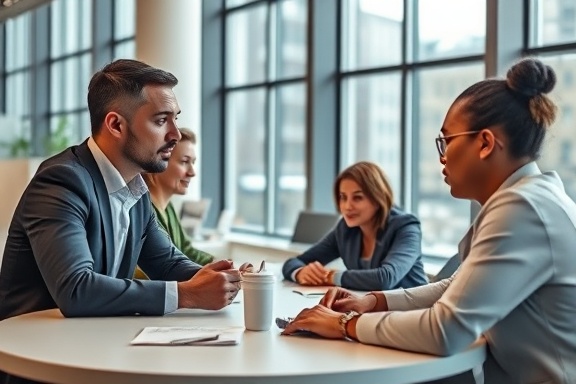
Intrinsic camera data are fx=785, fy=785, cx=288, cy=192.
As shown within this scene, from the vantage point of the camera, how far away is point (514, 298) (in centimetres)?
169

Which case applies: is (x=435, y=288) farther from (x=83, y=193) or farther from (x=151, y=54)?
(x=151, y=54)

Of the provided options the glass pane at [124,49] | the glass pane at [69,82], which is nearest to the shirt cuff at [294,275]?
the glass pane at [124,49]

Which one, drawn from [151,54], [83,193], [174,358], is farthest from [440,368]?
[151,54]

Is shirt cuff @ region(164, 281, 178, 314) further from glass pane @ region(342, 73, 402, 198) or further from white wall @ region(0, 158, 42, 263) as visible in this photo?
glass pane @ region(342, 73, 402, 198)

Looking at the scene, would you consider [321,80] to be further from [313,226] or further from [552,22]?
[552,22]

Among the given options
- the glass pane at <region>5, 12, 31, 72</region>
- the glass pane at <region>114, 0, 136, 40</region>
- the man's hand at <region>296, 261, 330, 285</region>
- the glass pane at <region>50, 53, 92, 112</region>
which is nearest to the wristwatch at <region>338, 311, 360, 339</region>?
the man's hand at <region>296, 261, 330, 285</region>

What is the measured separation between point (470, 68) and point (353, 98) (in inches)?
52.3

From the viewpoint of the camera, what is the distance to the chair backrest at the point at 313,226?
4816 mm

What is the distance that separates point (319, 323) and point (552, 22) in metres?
3.38

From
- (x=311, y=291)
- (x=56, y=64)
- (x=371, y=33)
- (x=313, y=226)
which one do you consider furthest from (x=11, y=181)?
(x=56, y=64)

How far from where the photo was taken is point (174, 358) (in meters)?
A: 1.63

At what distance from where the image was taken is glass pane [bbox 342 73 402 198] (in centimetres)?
573

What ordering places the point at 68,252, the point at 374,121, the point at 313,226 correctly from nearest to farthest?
the point at 68,252
the point at 313,226
the point at 374,121

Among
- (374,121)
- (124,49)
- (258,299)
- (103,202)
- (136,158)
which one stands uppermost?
(124,49)
